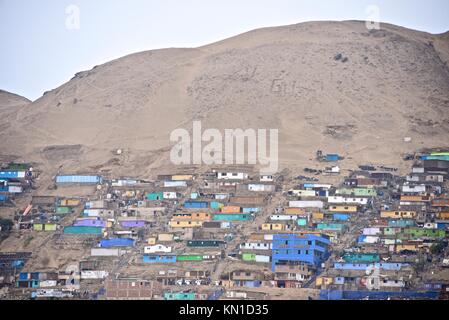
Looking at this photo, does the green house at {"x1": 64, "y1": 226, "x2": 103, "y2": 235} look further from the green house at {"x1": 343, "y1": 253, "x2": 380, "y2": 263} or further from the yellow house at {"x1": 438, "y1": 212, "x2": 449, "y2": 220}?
the yellow house at {"x1": 438, "y1": 212, "x2": 449, "y2": 220}

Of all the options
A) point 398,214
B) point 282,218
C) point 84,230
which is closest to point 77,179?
point 84,230

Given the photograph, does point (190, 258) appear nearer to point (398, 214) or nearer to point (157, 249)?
point (157, 249)

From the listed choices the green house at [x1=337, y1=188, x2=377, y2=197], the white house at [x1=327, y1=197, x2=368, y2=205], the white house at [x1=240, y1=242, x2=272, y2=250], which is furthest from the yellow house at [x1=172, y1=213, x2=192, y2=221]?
the green house at [x1=337, y1=188, x2=377, y2=197]

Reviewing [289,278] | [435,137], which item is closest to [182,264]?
[289,278]

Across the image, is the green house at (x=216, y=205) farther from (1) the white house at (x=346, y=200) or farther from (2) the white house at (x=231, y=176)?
(1) the white house at (x=346, y=200)

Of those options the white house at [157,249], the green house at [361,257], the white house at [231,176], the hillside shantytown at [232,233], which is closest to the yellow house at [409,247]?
the hillside shantytown at [232,233]

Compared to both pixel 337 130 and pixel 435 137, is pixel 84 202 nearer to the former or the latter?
pixel 337 130

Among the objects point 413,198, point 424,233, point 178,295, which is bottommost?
point 178,295
